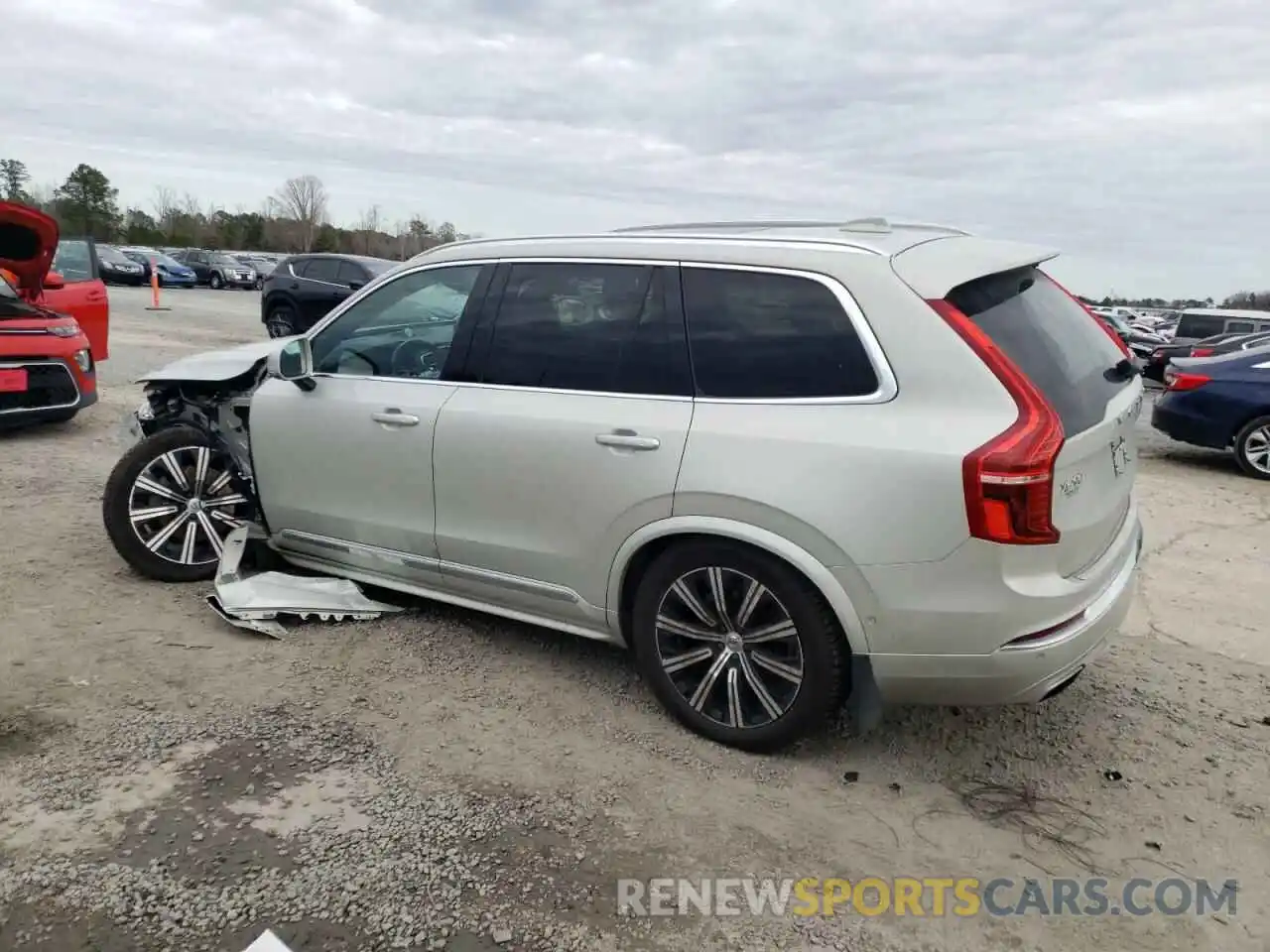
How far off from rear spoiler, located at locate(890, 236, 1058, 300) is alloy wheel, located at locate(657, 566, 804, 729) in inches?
44.1

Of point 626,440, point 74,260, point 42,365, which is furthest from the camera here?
point 74,260

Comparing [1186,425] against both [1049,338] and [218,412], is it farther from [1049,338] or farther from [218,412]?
[218,412]

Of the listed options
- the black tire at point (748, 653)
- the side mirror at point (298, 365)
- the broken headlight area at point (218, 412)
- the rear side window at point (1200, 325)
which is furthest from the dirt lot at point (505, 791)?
the rear side window at point (1200, 325)

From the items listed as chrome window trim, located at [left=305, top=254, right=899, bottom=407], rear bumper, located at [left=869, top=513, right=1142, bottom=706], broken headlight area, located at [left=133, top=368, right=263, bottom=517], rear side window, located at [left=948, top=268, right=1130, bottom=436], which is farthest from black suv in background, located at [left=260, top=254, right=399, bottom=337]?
rear bumper, located at [left=869, top=513, right=1142, bottom=706]

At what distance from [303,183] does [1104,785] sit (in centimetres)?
9481

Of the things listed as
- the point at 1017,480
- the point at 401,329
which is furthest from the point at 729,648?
the point at 401,329

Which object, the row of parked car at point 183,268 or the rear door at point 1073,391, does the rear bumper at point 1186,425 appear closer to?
the rear door at point 1073,391

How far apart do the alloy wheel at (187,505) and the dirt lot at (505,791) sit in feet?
1.11

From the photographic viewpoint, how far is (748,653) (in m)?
3.32

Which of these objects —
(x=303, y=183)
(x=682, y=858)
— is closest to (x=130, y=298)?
(x=682, y=858)

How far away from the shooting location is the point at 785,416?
3166 mm

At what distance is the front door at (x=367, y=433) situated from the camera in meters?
4.09

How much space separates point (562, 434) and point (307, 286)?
16.0m

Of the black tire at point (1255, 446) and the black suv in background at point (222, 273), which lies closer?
the black tire at point (1255, 446)
